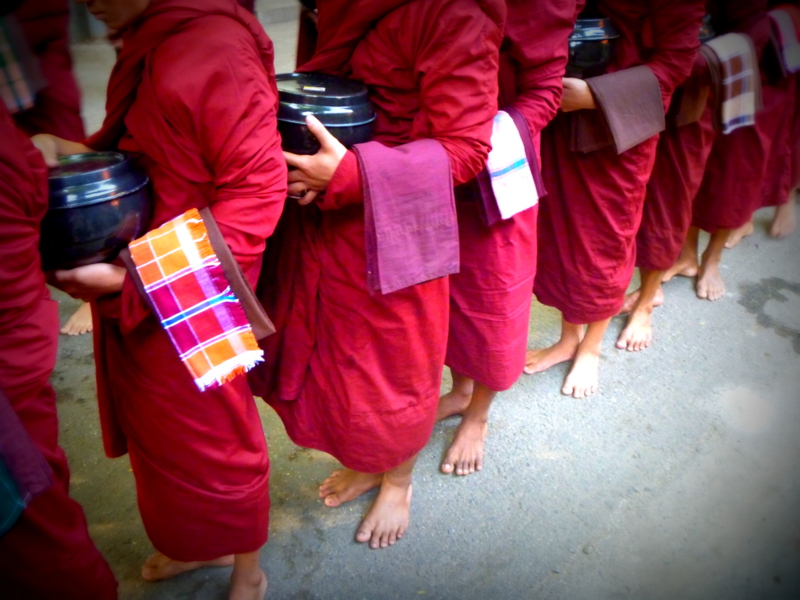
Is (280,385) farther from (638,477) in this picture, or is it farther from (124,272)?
(638,477)

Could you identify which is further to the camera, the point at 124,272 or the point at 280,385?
the point at 280,385

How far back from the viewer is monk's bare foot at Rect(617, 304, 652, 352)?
2.72 meters

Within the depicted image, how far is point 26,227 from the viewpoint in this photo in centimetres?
98

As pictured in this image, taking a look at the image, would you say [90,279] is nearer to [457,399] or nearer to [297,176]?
[297,176]

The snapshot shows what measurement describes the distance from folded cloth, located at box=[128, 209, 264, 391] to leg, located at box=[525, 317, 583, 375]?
5.51 feet

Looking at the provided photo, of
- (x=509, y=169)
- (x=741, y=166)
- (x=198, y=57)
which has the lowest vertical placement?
(x=741, y=166)

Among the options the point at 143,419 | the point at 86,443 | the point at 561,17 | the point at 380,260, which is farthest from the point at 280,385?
the point at 561,17

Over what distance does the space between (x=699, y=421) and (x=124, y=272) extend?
2089mm

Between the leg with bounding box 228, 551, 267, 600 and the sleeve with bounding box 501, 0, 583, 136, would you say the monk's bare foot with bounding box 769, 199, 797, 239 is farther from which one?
the leg with bounding box 228, 551, 267, 600

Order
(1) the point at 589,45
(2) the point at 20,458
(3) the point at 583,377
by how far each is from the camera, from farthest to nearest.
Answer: (3) the point at 583,377, (1) the point at 589,45, (2) the point at 20,458

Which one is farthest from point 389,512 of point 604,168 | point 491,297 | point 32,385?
point 604,168

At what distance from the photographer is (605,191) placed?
214cm

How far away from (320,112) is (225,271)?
15.1 inches

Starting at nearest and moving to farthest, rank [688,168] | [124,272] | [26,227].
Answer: [26,227], [124,272], [688,168]
